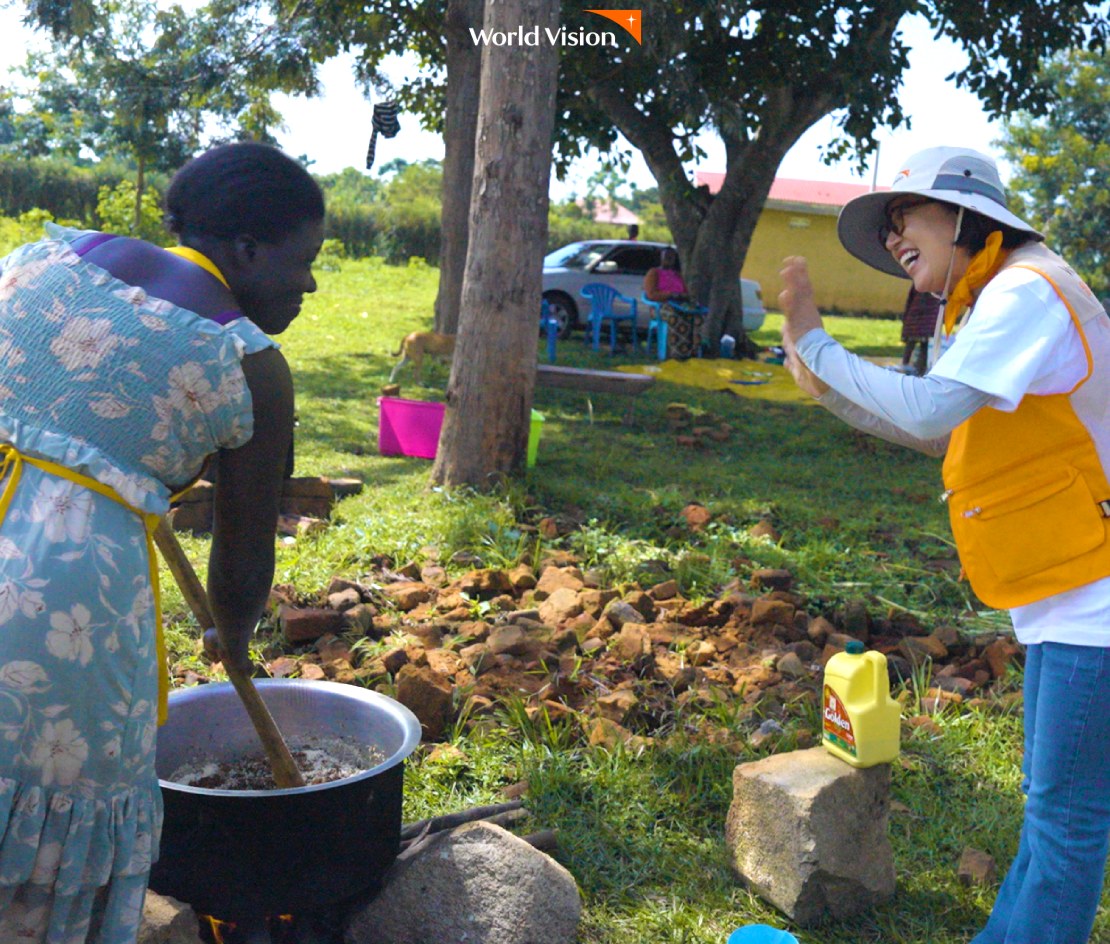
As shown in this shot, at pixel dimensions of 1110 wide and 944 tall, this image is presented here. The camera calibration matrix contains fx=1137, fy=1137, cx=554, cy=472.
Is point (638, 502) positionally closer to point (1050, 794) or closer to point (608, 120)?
point (1050, 794)

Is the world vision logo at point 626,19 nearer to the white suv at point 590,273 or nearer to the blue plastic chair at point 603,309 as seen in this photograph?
the blue plastic chair at point 603,309

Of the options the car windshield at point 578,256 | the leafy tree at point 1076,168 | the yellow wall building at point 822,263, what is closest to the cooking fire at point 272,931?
the car windshield at point 578,256

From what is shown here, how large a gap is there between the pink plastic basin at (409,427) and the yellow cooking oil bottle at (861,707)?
5011mm

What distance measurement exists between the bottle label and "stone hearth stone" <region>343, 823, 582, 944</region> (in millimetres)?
772

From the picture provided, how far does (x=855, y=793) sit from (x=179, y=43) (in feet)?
41.4

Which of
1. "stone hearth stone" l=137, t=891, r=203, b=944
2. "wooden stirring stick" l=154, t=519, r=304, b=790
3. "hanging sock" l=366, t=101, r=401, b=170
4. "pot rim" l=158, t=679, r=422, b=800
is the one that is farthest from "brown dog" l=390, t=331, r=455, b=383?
"stone hearth stone" l=137, t=891, r=203, b=944

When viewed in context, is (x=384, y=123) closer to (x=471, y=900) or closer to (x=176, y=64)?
(x=176, y=64)

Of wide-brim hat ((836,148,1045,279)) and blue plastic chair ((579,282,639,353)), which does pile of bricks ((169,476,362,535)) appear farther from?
blue plastic chair ((579,282,639,353))

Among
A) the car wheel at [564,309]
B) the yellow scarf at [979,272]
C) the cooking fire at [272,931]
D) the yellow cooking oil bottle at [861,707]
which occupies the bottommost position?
the cooking fire at [272,931]

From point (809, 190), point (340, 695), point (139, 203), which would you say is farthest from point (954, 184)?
point (809, 190)

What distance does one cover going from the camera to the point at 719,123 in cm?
1176

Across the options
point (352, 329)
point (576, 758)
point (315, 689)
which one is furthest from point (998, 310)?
point (352, 329)

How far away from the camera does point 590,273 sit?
18.1 m

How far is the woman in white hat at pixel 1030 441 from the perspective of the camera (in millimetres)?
2025
